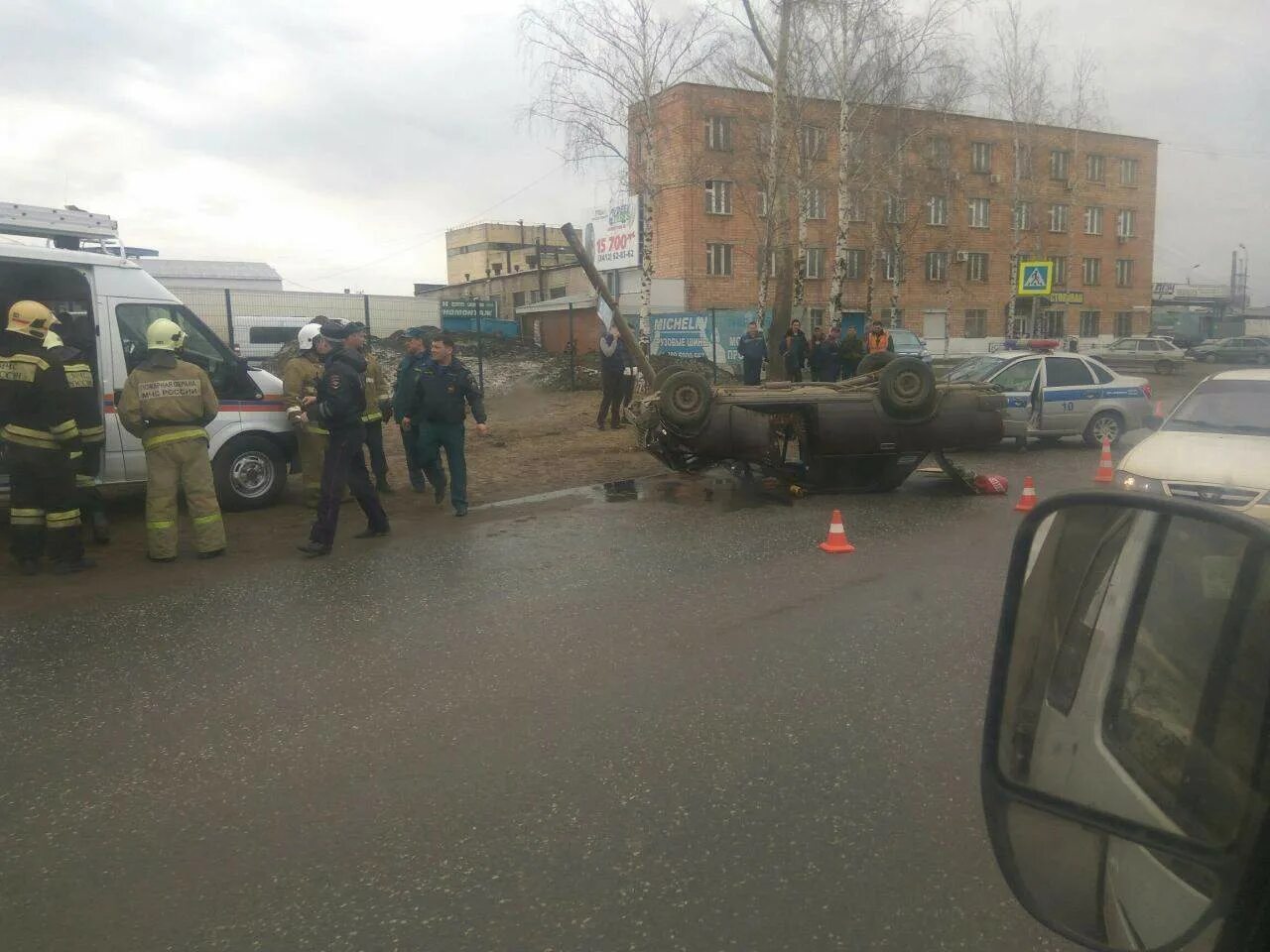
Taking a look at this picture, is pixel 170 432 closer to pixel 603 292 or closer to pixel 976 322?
pixel 603 292

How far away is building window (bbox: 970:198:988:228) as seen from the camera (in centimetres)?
5094

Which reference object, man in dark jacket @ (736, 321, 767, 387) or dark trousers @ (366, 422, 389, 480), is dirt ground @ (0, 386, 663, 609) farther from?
man in dark jacket @ (736, 321, 767, 387)

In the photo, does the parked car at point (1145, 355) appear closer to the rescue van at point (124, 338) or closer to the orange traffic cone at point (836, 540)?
the orange traffic cone at point (836, 540)

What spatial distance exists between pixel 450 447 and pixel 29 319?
362 cm

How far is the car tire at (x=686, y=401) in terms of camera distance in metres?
9.91

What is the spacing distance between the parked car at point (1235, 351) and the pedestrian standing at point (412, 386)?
42.3 meters

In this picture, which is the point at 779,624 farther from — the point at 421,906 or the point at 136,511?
the point at 136,511

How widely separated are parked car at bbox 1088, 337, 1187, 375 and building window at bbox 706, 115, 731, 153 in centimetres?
1765

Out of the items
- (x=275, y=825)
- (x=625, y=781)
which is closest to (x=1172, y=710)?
(x=625, y=781)

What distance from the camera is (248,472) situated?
32.0 ft

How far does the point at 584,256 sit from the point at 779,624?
862 centimetres

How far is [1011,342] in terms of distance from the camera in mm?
36969

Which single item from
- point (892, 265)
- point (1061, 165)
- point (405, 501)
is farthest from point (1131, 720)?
point (1061, 165)

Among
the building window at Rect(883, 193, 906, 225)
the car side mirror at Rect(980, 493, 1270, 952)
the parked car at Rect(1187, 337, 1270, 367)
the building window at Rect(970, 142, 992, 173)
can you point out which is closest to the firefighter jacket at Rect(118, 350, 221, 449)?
the car side mirror at Rect(980, 493, 1270, 952)
